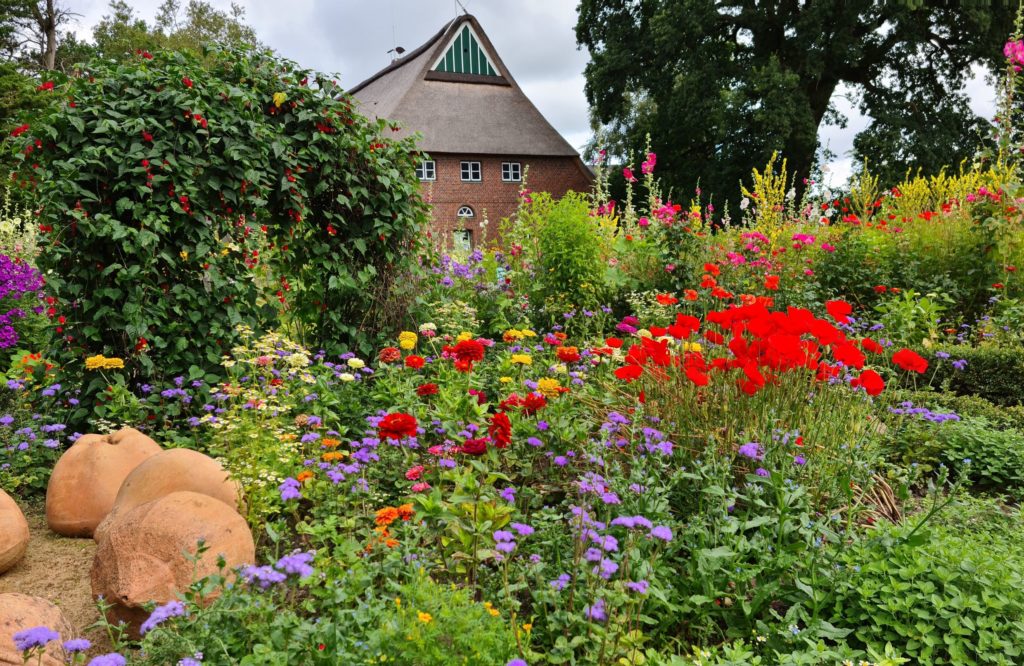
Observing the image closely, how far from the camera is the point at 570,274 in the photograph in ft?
21.1

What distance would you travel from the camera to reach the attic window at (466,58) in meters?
26.3

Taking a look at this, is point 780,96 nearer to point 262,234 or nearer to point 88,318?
point 262,234

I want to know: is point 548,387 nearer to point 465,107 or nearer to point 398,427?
point 398,427

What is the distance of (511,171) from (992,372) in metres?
22.3

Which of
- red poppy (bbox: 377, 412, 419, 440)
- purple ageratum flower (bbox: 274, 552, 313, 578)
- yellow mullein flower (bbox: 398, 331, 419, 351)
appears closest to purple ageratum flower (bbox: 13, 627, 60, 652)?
purple ageratum flower (bbox: 274, 552, 313, 578)

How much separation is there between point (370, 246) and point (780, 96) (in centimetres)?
1501

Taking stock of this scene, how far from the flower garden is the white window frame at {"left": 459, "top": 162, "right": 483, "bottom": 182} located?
18517mm

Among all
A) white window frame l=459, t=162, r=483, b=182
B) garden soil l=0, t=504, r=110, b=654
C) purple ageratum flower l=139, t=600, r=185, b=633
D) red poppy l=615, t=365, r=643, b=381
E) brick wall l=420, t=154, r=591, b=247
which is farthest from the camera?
white window frame l=459, t=162, r=483, b=182

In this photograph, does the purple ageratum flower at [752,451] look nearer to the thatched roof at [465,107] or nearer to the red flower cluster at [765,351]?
the red flower cluster at [765,351]

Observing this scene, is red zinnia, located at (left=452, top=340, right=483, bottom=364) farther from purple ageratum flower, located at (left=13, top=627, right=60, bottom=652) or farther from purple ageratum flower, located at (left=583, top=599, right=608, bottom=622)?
purple ageratum flower, located at (left=13, top=627, right=60, bottom=652)

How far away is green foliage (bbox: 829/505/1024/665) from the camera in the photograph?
6.75ft

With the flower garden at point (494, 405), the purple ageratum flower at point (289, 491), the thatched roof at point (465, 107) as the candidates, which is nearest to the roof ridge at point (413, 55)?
the thatched roof at point (465, 107)

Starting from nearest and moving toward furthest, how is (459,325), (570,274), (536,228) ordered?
(459,325)
(570,274)
(536,228)

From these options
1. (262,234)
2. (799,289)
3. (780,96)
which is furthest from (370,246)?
(780,96)
